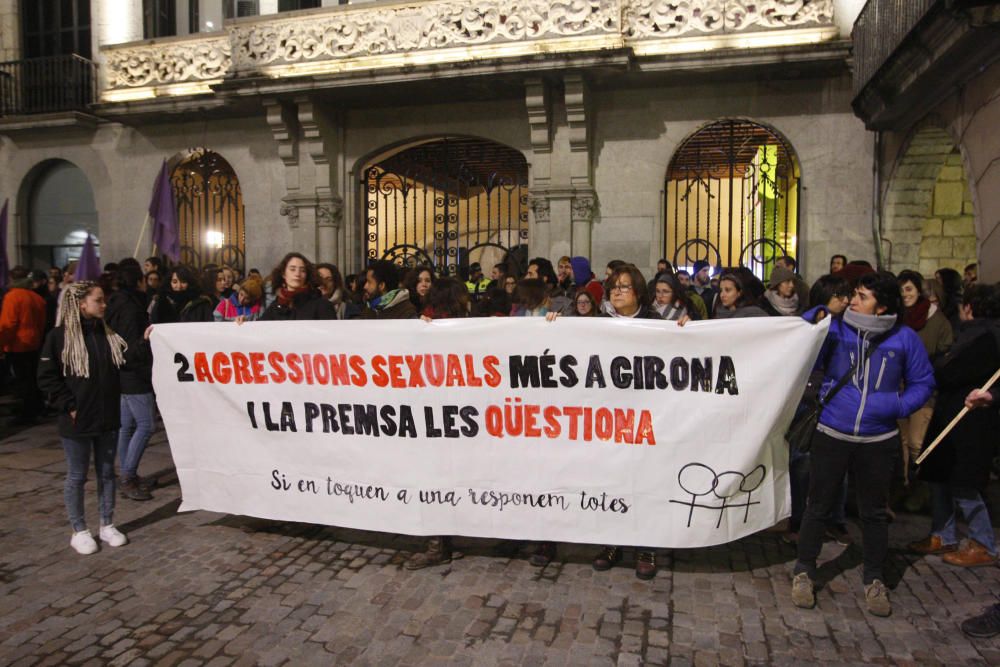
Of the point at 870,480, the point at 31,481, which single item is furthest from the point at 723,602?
the point at 31,481

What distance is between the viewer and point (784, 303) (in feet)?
20.8

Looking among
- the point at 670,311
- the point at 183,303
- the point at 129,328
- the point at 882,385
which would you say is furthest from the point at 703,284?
the point at 129,328

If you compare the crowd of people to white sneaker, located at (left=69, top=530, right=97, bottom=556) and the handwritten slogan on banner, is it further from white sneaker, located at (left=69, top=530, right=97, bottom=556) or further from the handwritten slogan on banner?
the handwritten slogan on banner

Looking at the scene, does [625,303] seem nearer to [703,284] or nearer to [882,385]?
[882,385]

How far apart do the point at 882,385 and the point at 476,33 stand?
921 centimetres

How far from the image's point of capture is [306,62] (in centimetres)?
1200

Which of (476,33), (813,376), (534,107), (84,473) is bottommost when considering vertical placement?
(84,473)

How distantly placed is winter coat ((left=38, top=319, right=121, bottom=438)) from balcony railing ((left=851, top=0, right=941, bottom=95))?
7.73 meters

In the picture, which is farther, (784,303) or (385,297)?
(784,303)

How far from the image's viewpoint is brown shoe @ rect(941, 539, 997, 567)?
15.2 ft

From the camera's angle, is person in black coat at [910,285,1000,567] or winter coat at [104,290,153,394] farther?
winter coat at [104,290,153,394]

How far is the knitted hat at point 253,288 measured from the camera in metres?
6.79

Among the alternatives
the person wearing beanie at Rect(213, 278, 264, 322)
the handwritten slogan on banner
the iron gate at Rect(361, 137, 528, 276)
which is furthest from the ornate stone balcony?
the handwritten slogan on banner

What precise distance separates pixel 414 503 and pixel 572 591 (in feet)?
3.66
